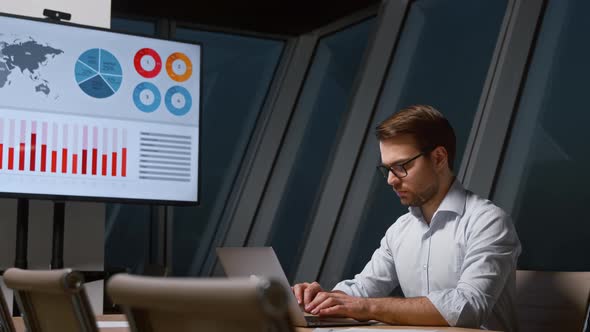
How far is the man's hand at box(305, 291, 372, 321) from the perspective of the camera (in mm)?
2203

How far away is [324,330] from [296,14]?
416 cm

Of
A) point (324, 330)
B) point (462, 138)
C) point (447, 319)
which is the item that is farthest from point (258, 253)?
point (462, 138)

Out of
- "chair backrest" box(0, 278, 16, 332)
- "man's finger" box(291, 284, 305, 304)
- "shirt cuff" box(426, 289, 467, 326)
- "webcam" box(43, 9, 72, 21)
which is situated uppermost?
"webcam" box(43, 9, 72, 21)

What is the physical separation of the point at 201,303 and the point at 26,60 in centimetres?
255

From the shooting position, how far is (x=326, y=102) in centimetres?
586

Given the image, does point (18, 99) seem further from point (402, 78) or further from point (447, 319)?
point (402, 78)

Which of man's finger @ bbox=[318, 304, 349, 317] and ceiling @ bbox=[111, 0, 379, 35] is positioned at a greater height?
ceiling @ bbox=[111, 0, 379, 35]

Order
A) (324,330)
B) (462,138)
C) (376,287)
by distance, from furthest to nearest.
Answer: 1. (462,138)
2. (376,287)
3. (324,330)

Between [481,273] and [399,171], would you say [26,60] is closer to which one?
[399,171]

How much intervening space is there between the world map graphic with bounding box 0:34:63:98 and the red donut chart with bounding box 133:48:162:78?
377mm

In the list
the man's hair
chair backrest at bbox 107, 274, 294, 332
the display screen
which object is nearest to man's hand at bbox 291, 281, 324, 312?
the man's hair

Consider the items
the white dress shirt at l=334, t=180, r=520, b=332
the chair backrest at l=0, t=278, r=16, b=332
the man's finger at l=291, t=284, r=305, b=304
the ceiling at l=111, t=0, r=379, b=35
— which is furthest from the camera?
the ceiling at l=111, t=0, r=379, b=35

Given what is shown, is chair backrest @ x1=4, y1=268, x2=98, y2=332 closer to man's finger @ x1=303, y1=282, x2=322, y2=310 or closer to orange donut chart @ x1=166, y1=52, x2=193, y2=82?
man's finger @ x1=303, y1=282, x2=322, y2=310

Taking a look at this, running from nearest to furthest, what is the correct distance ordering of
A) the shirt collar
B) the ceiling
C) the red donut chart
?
the shirt collar → the red donut chart → the ceiling
